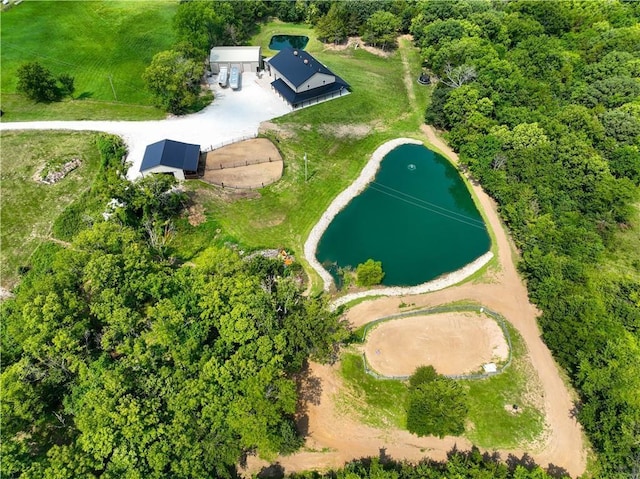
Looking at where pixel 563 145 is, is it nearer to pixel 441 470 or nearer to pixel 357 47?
pixel 441 470

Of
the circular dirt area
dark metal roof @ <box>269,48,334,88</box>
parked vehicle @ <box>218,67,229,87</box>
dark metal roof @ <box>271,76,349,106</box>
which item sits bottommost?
the circular dirt area

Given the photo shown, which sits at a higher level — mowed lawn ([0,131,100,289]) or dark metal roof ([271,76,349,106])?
dark metal roof ([271,76,349,106])

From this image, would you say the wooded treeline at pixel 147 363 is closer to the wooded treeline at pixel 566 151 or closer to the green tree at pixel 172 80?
the wooded treeline at pixel 566 151

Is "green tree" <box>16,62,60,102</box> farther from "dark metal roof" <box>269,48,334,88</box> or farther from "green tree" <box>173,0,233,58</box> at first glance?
"dark metal roof" <box>269,48,334,88</box>

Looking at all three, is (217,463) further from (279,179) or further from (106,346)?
(279,179)

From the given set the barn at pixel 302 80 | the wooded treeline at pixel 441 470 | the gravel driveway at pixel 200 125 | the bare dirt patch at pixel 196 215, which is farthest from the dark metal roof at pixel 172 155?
the wooded treeline at pixel 441 470

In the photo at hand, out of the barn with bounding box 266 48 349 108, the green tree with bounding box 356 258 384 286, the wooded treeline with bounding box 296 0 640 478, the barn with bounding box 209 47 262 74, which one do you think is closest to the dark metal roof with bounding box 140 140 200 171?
the barn with bounding box 266 48 349 108
